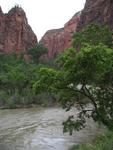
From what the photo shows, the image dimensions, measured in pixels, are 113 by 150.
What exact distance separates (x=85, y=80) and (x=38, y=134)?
12.2 meters

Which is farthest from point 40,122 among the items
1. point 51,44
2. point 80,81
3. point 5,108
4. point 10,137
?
point 51,44

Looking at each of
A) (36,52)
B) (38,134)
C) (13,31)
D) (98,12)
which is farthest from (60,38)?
(38,134)

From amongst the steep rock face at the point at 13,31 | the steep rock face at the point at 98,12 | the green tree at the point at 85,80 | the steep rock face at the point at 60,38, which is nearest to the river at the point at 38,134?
the green tree at the point at 85,80

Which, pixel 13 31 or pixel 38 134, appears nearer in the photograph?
pixel 38 134

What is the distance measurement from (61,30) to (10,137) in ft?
463

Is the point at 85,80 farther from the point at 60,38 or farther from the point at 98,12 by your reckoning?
the point at 60,38

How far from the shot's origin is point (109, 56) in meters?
19.8

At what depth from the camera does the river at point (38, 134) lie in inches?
1045

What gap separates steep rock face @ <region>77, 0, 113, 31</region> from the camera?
91625 millimetres

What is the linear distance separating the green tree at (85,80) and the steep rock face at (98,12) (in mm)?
64269

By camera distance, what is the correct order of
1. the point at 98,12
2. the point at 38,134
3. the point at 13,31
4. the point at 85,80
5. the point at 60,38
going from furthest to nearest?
1. the point at 60,38
2. the point at 13,31
3. the point at 98,12
4. the point at 38,134
5. the point at 85,80

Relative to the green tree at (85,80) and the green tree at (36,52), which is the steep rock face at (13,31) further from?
the green tree at (85,80)

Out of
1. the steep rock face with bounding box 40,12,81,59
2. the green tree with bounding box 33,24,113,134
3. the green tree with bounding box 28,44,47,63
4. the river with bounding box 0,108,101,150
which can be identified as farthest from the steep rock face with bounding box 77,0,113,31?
the green tree with bounding box 33,24,113,134

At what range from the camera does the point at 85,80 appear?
2022 cm
